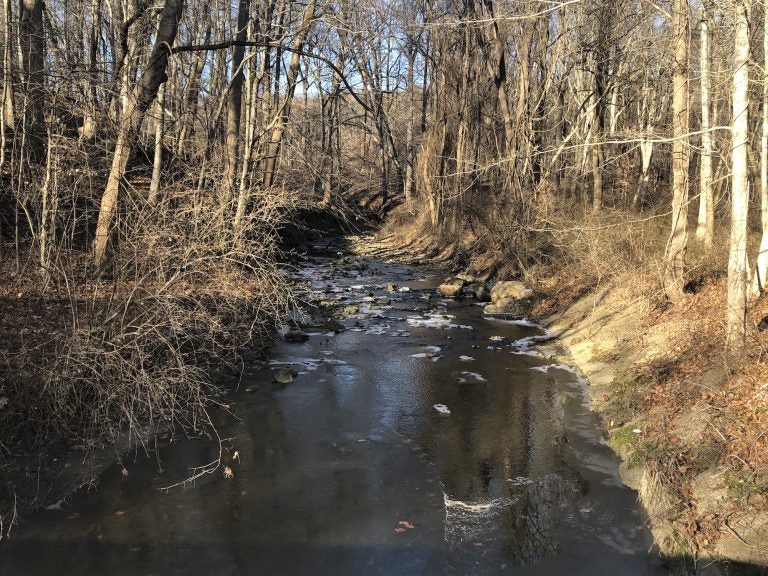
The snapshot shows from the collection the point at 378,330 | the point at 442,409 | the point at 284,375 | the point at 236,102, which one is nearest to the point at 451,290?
the point at 378,330

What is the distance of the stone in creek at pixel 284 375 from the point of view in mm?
11141

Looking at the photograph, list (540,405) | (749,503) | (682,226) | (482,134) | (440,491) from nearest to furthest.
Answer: (749,503)
(440,491)
(540,405)
(682,226)
(482,134)

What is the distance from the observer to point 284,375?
444 inches

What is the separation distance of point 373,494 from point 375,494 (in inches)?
0.9

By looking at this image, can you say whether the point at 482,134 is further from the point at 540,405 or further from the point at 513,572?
the point at 513,572

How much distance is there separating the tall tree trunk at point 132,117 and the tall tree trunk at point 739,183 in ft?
27.6

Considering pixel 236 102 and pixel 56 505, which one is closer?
pixel 56 505

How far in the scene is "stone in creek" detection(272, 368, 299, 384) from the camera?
439 inches

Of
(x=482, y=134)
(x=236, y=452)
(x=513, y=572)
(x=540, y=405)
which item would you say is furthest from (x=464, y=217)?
(x=513, y=572)

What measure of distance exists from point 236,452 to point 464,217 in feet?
69.4

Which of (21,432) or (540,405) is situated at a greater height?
(21,432)

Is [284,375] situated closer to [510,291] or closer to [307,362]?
[307,362]

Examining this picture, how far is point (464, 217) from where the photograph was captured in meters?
27.6

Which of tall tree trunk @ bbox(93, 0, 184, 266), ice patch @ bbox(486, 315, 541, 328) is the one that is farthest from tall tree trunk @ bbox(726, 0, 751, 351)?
tall tree trunk @ bbox(93, 0, 184, 266)
